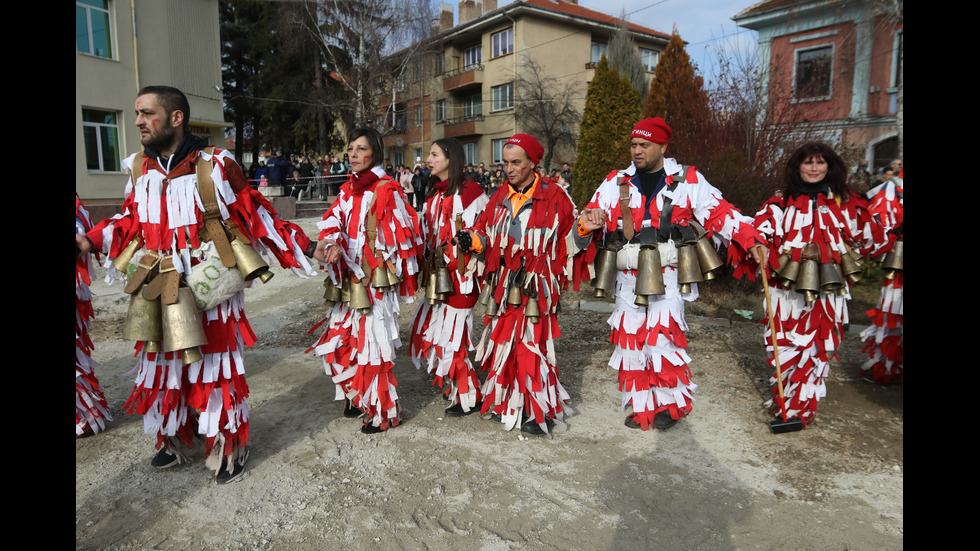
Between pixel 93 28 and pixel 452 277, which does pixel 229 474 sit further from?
pixel 93 28

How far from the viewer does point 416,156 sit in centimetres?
3409

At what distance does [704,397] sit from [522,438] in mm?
1735

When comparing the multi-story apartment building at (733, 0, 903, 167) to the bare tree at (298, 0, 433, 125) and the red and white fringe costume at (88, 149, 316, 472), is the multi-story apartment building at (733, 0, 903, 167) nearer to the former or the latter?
the bare tree at (298, 0, 433, 125)

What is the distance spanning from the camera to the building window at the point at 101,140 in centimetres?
1544

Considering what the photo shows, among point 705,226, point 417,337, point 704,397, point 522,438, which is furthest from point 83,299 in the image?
point 704,397

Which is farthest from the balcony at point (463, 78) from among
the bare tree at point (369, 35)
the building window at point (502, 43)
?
the bare tree at point (369, 35)

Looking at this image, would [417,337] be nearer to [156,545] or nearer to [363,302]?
[363,302]

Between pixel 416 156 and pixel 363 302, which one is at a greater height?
pixel 416 156

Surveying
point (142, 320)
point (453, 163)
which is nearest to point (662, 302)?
point (453, 163)

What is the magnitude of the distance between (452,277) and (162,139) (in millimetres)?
2027

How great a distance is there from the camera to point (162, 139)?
3.02m

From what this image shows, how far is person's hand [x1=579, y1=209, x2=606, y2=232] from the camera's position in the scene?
3.65 metres

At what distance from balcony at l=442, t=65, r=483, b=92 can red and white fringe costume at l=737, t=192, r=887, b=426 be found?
26.8m

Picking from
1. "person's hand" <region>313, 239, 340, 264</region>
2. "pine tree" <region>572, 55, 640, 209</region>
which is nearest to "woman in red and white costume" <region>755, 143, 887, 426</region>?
"person's hand" <region>313, 239, 340, 264</region>
